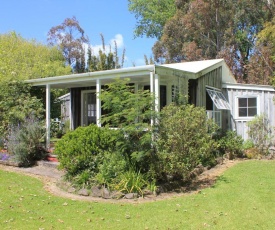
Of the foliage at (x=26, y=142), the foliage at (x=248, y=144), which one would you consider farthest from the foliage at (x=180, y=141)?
the foliage at (x=26, y=142)

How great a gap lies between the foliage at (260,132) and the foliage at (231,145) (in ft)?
1.88

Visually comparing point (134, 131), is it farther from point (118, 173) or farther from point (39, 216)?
point (39, 216)

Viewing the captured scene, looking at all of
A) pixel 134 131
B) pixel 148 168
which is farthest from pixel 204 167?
pixel 134 131

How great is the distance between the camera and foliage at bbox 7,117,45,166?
10.0 m

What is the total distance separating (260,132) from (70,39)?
31236mm

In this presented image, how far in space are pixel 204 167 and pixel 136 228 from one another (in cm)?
481

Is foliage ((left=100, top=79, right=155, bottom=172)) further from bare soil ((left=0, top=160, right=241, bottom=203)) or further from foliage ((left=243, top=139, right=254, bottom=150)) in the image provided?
foliage ((left=243, top=139, right=254, bottom=150))

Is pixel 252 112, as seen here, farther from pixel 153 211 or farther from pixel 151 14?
pixel 151 14

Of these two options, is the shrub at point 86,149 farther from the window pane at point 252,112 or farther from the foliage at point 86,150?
the window pane at point 252,112

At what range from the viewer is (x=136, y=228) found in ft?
16.4

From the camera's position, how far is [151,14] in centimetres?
3234

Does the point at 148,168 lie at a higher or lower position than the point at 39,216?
higher

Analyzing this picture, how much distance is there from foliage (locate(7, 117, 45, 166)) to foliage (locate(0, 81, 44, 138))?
22.3 inches

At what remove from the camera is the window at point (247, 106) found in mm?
12148
